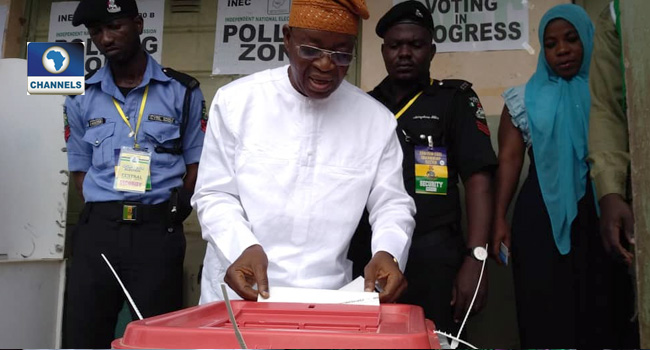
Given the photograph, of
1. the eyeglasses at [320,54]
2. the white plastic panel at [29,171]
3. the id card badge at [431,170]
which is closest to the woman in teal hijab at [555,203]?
the id card badge at [431,170]

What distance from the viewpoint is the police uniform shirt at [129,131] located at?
8.66ft

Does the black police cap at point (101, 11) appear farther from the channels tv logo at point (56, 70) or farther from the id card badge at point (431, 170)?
the id card badge at point (431, 170)

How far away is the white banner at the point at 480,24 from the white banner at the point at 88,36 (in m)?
1.59

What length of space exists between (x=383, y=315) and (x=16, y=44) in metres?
3.56

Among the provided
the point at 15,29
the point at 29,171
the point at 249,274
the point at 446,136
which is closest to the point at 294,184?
the point at 249,274

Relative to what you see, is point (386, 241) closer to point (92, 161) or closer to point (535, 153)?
point (535, 153)

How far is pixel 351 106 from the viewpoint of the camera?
1.88 m

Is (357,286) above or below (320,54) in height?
below

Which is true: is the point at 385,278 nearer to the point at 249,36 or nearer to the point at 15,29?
the point at 249,36

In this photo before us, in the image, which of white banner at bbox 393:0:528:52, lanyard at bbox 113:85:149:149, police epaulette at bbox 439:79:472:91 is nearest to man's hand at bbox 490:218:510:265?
police epaulette at bbox 439:79:472:91

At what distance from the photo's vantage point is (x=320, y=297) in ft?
4.23

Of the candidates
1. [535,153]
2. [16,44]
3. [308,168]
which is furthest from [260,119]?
[16,44]

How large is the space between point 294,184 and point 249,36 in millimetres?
2234

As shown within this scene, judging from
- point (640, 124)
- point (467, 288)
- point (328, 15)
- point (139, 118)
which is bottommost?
point (467, 288)
